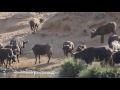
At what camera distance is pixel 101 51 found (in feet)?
65.9

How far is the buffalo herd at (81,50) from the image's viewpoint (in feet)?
65.9

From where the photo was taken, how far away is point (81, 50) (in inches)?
926

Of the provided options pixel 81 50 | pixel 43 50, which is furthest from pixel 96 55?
pixel 43 50

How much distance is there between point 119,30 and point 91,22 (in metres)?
2.41

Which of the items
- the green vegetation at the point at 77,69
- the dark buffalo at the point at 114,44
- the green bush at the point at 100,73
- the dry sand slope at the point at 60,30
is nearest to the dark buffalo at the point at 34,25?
the dry sand slope at the point at 60,30

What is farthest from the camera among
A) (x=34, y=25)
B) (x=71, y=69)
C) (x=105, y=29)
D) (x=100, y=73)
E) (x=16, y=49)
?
(x=34, y=25)

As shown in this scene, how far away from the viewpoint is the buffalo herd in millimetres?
20078

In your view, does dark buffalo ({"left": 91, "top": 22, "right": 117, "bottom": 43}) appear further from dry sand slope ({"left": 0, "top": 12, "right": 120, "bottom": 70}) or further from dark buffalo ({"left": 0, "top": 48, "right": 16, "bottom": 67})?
dark buffalo ({"left": 0, "top": 48, "right": 16, "bottom": 67})

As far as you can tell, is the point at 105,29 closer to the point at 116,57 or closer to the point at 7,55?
the point at 7,55
